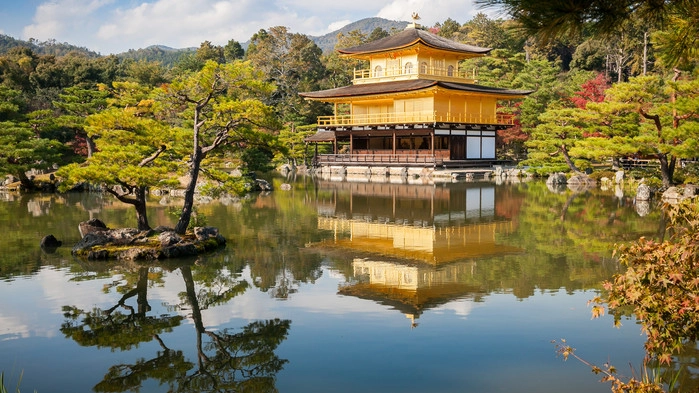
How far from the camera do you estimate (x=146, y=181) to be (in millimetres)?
12508

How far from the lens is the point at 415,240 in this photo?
14.2 metres

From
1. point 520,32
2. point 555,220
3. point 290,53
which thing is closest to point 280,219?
point 555,220

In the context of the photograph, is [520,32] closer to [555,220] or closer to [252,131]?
[252,131]

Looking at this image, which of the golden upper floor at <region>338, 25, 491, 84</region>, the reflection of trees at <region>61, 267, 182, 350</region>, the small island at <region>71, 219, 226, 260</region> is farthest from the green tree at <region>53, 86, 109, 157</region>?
the reflection of trees at <region>61, 267, 182, 350</region>

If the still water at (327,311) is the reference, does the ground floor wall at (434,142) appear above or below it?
above

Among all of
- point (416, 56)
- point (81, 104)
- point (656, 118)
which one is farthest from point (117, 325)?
point (416, 56)

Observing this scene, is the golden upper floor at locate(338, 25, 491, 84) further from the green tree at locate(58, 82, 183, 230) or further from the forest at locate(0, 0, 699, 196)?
the green tree at locate(58, 82, 183, 230)

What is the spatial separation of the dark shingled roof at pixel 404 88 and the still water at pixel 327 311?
19412 millimetres

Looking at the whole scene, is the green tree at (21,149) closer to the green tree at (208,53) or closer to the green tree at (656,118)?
the green tree at (656,118)

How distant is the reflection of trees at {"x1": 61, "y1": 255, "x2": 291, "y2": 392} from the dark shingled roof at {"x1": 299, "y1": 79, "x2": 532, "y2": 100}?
1049 inches

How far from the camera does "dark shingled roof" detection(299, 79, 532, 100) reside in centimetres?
3503

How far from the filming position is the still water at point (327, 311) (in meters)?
6.39

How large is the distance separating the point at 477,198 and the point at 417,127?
1331cm

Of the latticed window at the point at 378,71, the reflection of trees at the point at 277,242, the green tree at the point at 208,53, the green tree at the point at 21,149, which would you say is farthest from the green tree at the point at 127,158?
the green tree at the point at 208,53
